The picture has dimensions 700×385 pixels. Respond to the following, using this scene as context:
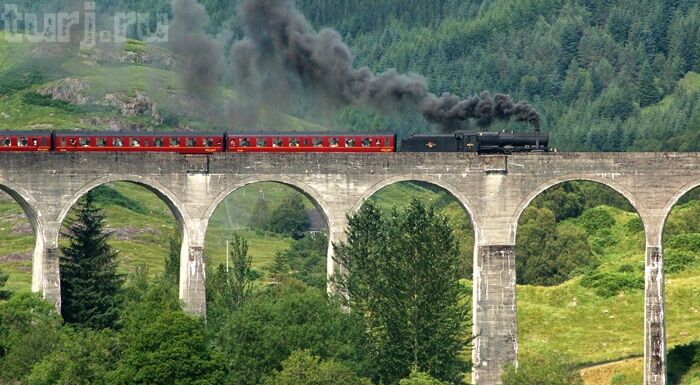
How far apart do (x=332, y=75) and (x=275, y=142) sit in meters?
14.3

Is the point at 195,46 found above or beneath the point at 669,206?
above

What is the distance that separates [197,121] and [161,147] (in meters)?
66.2

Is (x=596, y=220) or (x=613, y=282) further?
(x=596, y=220)

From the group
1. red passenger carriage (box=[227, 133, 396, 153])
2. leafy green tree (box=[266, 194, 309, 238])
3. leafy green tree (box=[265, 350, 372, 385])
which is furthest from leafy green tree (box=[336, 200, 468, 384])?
leafy green tree (box=[266, 194, 309, 238])

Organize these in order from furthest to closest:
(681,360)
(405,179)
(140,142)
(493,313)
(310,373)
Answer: (140,142), (681,360), (405,179), (493,313), (310,373)

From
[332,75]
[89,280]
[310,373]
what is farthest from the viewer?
[332,75]

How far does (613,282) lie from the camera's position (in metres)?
112

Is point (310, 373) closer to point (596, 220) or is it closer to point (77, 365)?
point (77, 365)

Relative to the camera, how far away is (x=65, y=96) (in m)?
190

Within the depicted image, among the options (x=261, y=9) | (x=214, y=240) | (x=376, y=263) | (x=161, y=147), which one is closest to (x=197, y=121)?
(x=214, y=240)

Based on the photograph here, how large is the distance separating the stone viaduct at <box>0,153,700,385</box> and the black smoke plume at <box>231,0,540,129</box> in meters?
8.52

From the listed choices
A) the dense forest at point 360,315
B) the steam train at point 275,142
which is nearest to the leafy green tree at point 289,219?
the dense forest at point 360,315

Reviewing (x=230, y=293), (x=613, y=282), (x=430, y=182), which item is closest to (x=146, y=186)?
(x=230, y=293)

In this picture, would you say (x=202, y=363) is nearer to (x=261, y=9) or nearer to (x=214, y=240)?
(x=261, y=9)
